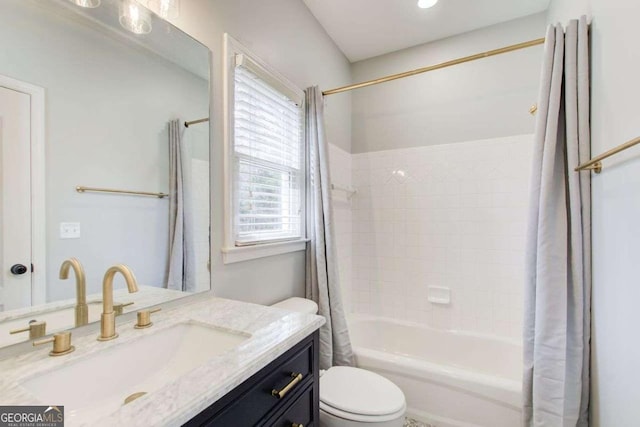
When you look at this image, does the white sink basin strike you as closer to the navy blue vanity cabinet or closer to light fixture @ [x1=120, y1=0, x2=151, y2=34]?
the navy blue vanity cabinet

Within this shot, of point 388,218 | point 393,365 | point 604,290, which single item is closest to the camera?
point 604,290

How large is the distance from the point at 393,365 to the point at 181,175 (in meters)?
1.61

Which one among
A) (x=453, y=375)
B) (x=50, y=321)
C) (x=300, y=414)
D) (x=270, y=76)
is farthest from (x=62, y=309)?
(x=453, y=375)

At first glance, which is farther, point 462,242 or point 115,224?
point 462,242

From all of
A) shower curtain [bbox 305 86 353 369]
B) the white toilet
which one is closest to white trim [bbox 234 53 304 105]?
shower curtain [bbox 305 86 353 369]

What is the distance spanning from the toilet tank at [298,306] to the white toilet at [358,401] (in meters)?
0.03

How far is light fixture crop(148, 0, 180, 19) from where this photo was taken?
1.09 metres

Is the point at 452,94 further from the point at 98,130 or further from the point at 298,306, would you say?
the point at 98,130

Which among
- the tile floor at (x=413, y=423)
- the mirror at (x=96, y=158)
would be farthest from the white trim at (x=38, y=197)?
the tile floor at (x=413, y=423)

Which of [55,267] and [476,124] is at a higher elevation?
[476,124]

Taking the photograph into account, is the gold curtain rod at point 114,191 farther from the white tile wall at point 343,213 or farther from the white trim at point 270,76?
the white tile wall at point 343,213

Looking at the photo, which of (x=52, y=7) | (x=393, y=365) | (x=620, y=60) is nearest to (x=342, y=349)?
(x=393, y=365)

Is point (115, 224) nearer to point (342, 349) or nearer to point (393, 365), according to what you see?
point (342, 349)

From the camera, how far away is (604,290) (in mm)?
1159
